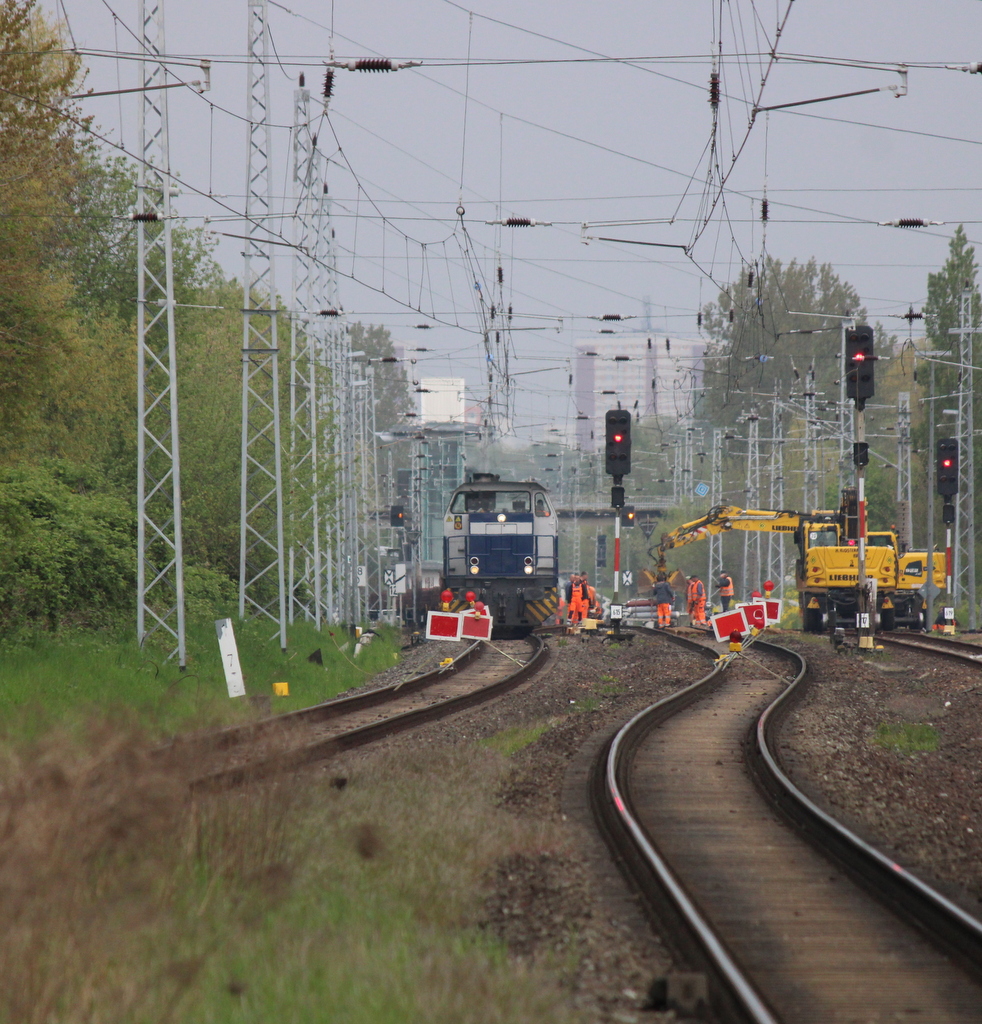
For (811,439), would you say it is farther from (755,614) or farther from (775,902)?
(775,902)

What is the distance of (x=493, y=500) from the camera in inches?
1414

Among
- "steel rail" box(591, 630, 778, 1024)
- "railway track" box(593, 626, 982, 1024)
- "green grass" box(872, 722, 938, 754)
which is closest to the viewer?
"steel rail" box(591, 630, 778, 1024)

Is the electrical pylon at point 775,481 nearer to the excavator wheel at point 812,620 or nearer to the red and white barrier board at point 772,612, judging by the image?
the excavator wheel at point 812,620

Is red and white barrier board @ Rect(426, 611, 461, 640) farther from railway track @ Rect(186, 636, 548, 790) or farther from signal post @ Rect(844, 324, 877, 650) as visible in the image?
signal post @ Rect(844, 324, 877, 650)

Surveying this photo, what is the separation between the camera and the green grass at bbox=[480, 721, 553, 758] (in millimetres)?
14417

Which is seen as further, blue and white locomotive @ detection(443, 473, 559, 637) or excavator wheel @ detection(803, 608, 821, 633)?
excavator wheel @ detection(803, 608, 821, 633)

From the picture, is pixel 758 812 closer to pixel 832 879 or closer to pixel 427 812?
pixel 832 879

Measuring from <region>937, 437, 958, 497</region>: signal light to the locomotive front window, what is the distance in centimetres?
1218

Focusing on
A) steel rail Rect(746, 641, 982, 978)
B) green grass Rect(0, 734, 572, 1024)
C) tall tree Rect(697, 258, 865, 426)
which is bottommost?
steel rail Rect(746, 641, 982, 978)

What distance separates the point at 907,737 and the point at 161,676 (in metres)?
10.7

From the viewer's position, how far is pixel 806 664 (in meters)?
23.2

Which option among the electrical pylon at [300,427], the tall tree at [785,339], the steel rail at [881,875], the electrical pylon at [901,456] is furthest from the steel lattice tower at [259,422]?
the tall tree at [785,339]

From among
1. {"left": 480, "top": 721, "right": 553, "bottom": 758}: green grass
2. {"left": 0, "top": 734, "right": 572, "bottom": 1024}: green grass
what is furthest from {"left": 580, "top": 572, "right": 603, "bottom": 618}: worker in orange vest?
{"left": 0, "top": 734, "right": 572, "bottom": 1024}: green grass

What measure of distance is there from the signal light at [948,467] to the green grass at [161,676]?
737 inches
